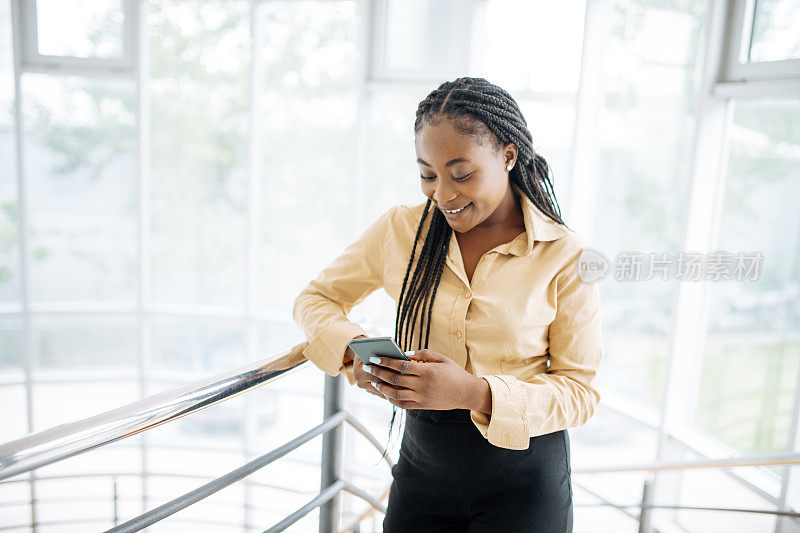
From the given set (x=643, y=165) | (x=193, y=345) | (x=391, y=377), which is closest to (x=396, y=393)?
(x=391, y=377)

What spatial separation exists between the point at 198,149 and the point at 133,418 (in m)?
4.67

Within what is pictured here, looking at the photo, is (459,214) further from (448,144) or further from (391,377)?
(391,377)

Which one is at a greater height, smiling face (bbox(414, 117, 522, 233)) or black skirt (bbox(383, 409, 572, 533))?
smiling face (bbox(414, 117, 522, 233))

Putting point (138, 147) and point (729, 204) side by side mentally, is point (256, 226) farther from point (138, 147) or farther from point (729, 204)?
point (729, 204)

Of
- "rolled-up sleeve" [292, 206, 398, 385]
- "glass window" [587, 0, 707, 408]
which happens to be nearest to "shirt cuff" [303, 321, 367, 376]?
"rolled-up sleeve" [292, 206, 398, 385]

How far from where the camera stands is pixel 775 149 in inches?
113

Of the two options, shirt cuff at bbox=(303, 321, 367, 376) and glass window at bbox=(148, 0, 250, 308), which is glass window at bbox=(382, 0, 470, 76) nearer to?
glass window at bbox=(148, 0, 250, 308)

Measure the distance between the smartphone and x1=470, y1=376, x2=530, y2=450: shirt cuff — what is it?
17 centimetres

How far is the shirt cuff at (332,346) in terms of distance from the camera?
1.26 m

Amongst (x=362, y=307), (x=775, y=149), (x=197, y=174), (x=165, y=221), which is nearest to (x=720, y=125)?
(x=775, y=149)

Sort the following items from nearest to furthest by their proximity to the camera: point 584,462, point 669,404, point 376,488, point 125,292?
1. point 669,404
2. point 584,462
3. point 376,488
4. point 125,292

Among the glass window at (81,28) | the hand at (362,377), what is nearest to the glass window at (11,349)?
the glass window at (81,28)

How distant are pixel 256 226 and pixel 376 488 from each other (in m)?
2.54

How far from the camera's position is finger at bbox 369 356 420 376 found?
40.9 inches
